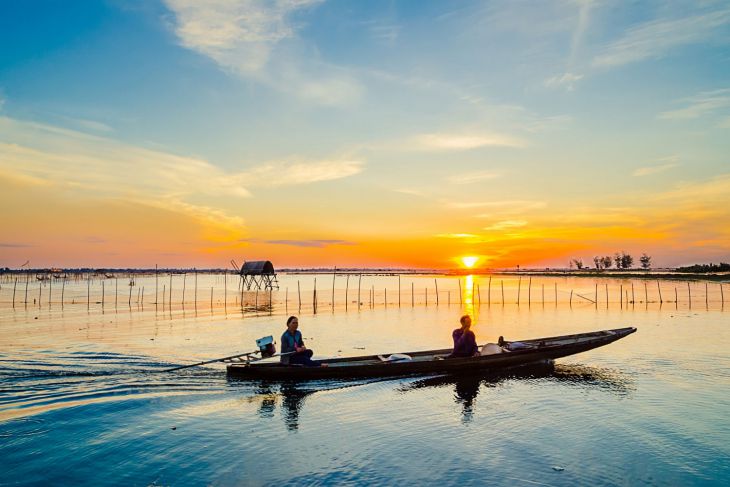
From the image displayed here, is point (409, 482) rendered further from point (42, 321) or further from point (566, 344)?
point (42, 321)

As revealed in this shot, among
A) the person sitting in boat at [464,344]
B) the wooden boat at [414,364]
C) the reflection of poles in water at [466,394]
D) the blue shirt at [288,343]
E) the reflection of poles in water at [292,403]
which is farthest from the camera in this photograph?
the person sitting in boat at [464,344]

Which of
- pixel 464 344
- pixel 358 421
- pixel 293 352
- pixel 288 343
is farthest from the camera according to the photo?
pixel 464 344

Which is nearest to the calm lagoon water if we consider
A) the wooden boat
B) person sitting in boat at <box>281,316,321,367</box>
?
the wooden boat

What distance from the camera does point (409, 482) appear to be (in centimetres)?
696

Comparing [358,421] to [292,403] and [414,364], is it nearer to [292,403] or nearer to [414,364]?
[292,403]

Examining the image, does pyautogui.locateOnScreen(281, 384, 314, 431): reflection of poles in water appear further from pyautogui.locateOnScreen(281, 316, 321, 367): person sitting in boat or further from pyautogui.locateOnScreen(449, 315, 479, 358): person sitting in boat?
pyautogui.locateOnScreen(449, 315, 479, 358): person sitting in boat

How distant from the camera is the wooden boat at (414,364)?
12555 millimetres

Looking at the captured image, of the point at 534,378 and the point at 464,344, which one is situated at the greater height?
the point at 464,344

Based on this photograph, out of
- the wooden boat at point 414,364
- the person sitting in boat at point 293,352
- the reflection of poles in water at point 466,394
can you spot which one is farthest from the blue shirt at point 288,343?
the reflection of poles in water at point 466,394

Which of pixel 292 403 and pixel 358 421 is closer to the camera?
pixel 358 421

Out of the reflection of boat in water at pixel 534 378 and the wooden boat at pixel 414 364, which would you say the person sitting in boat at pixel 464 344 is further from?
the reflection of boat in water at pixel 534 378

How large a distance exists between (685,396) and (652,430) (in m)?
2.95

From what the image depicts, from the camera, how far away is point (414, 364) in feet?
42.9

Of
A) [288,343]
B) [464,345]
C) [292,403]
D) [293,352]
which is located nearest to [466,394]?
[464,345]
